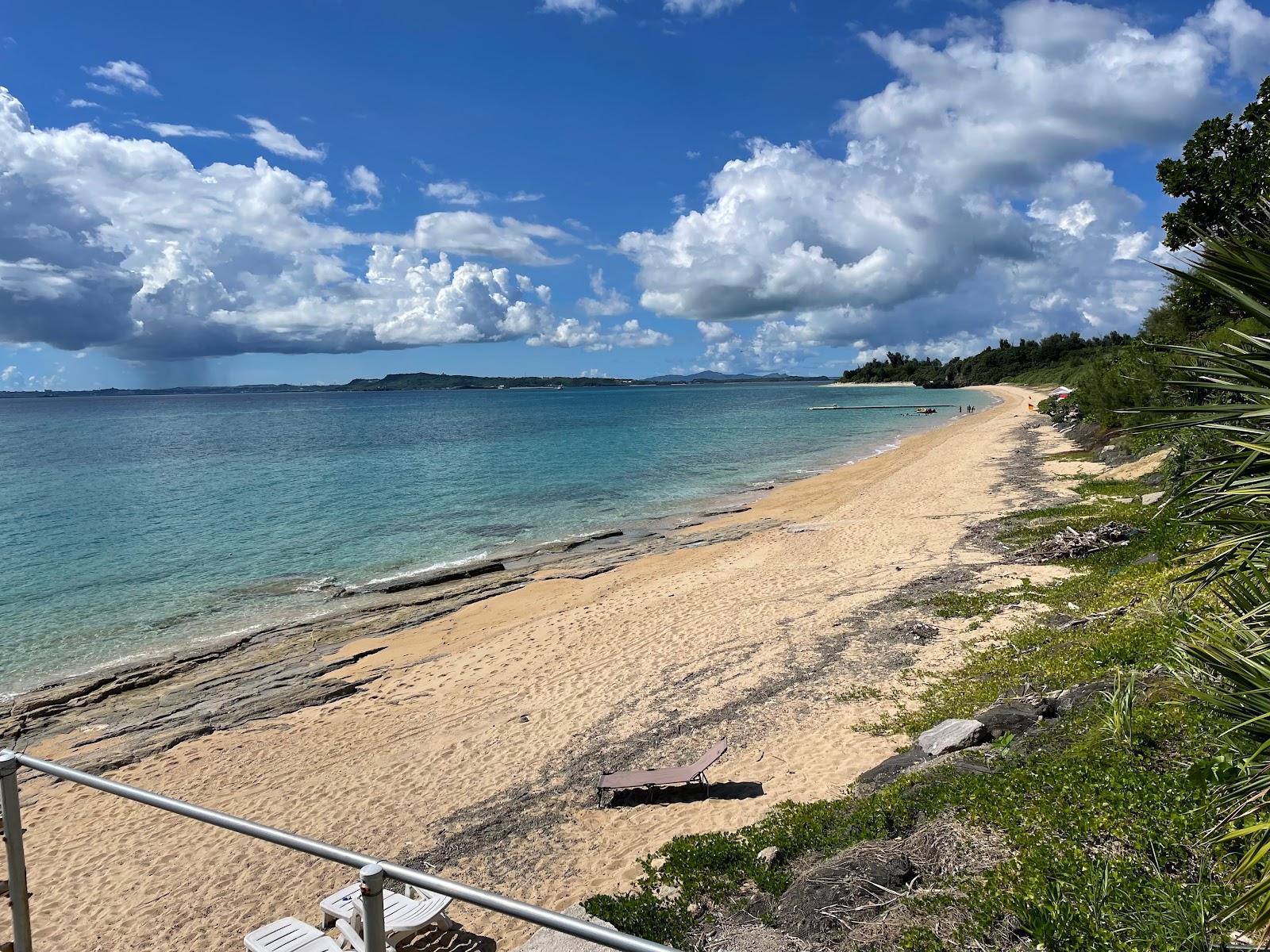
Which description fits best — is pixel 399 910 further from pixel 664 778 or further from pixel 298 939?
pixel 664 778

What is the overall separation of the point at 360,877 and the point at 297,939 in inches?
217

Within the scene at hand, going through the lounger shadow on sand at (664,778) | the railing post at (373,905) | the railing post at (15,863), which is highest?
the railing post at (373,905)

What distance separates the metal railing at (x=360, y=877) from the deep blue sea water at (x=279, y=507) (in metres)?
16.5

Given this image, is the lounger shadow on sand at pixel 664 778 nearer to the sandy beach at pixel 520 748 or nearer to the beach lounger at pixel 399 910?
the sandy beach at pixel 520 748

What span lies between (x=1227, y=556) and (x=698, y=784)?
256 inches

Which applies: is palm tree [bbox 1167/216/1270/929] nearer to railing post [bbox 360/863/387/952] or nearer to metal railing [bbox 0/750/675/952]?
metal railing [bbox 0/750/675/952]

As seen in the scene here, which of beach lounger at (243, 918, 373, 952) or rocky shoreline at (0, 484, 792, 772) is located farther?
rocky shoreline at (0, 484, 792, 772)

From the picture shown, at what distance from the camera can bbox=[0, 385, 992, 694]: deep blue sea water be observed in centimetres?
2066

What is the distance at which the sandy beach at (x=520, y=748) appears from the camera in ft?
26.4

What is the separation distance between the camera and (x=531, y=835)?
8.48m

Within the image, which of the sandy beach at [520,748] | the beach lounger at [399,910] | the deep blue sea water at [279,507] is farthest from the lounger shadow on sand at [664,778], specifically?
the deep blue sea water at [279,507]

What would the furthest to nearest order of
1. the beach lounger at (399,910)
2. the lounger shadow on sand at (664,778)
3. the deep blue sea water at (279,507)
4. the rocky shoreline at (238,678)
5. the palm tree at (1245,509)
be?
1. the deep blue sea water at (279,507)
2. the rocky shoreline at (238,678)
3. the lounger shadow on sand at (664,778)
4. the beach lounger at (399,910)
5. the palm tree at (1245,509)

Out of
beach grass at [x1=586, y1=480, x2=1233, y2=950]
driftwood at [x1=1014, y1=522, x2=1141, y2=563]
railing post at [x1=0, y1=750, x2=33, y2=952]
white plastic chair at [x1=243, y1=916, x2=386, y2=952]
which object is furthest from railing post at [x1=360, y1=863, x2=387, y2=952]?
driftwood at [x1=1014, y1=522, x2=1141, y2=563]

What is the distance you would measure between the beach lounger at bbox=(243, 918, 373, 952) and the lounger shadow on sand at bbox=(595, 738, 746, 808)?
3350mm
